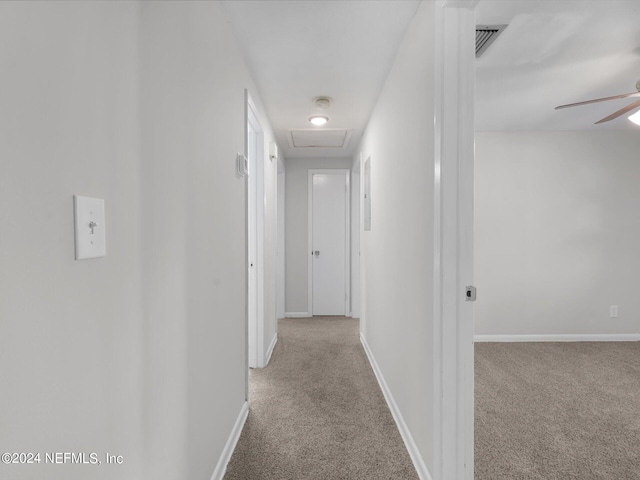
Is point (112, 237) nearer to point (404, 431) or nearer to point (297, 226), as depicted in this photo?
point (404, 431)

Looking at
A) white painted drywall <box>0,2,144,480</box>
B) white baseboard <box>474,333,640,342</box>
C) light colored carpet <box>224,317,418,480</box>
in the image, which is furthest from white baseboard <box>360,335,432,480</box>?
white baseboard <box>474,333,640,342</box>

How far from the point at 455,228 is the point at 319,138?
9.72ft

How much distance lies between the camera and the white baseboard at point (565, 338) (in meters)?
3.92

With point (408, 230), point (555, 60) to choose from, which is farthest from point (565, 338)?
point (408, 230)

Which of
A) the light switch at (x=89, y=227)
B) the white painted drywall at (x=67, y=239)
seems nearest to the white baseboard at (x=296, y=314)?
Result: the white painted drywall at (x=67, y=239)

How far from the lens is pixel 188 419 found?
1324mm

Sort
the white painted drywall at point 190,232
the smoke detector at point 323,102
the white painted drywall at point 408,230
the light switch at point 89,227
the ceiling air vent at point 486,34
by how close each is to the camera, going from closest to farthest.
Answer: the light switch at point 89,227 < the white painted drywall at point 190,232 < the white painted drywall at point 408,230 < the ceiling air vent at point 486,34 < the smoke detector at point 323,102

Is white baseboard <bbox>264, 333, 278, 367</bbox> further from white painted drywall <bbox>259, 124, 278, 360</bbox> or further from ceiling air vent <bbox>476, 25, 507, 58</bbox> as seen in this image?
ceiling air vent <bbox>476, 25, 507, 58</bbox>

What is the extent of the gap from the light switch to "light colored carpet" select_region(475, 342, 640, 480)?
1.93 metres

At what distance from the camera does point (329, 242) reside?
16.9 feet

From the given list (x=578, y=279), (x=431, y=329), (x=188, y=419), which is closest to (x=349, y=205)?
(x=578, y=279)

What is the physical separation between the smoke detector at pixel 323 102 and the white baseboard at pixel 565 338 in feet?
9.59

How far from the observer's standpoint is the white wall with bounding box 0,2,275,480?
57 centimetres

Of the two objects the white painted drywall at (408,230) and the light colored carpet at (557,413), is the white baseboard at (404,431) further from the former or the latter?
the light colored carpet at (557,413)
